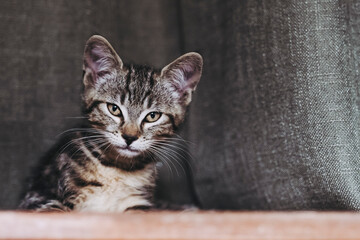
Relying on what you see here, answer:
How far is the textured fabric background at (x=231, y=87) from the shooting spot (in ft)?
3.17

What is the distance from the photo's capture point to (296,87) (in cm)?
103

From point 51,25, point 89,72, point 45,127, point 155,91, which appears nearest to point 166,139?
point 155,91

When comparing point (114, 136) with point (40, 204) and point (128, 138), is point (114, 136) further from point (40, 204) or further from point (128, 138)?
point (40, 204)

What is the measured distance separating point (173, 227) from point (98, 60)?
614 mm

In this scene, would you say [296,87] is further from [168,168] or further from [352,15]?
[168,168]

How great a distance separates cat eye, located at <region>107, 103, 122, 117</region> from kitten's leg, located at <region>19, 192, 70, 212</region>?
26 cm

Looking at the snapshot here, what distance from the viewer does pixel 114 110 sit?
3.51 ft

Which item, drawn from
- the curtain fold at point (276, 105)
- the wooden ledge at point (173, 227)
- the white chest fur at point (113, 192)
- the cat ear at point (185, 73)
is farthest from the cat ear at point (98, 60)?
the wooden ledge at point (173, 227)

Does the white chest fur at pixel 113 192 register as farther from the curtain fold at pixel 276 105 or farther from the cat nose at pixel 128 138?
the curtain fold at pixel 276 105

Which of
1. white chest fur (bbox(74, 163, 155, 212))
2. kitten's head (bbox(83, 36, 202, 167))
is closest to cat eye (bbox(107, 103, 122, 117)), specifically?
kitten's head (bbox(83, 36, 202, 167))

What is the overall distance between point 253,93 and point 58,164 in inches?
22.7

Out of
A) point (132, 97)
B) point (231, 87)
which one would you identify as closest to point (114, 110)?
point (132, 97)

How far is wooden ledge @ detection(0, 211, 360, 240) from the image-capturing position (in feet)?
1.83

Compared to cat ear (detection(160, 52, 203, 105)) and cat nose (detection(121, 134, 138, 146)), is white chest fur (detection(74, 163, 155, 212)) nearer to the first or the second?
cat nose (detection(121, 134, 138, 146))
